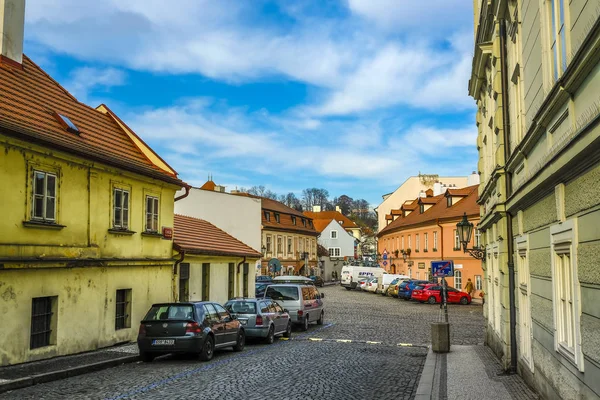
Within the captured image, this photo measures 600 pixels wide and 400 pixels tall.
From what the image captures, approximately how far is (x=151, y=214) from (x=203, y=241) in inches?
204

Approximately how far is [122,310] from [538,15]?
14.6m

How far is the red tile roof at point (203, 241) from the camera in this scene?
23.1 m

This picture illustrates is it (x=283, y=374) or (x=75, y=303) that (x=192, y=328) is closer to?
(x=283, y=374)

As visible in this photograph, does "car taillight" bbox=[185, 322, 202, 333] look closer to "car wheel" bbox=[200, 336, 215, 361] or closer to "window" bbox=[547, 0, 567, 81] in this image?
"car wheel" bbox=[200, 336, 215, 361]

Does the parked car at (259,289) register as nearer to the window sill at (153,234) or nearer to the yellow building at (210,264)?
the yellow building at (210,264)

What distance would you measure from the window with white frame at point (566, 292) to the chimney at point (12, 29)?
14811mm

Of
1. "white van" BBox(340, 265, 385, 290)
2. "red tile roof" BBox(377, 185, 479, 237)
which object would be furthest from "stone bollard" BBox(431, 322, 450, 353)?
"white van" BBox(340, 265, 385, 290)

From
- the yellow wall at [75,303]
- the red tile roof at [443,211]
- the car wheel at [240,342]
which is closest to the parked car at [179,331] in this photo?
the car wheel at [240,342]

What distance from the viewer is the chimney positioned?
53.8 feet

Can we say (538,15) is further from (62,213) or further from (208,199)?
(208,199)

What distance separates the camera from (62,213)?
15.7m

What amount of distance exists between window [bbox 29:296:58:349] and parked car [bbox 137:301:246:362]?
6.98ft

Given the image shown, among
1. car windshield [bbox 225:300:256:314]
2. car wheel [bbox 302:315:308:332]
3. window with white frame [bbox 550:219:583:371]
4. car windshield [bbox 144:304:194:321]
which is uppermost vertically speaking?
window with white frame [bbox 550:219:583:371]

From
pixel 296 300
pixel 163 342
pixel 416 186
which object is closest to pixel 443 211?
pixel 416 186
